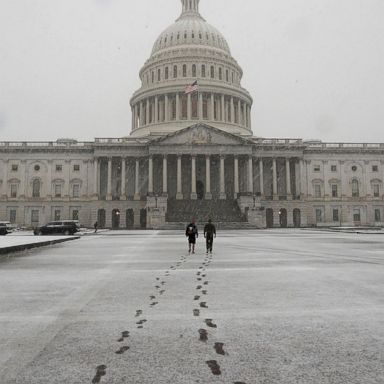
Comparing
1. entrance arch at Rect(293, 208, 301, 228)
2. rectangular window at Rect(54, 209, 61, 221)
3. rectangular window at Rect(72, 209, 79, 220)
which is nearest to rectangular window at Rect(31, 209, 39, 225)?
rectangular window at Rect(54, 209, 61, 221)

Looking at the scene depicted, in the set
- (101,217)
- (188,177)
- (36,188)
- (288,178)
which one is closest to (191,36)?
(188,177)

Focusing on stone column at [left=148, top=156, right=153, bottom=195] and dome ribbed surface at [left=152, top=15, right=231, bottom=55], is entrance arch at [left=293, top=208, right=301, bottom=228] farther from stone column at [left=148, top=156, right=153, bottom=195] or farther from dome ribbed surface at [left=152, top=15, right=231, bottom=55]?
dome ribbed surface at [left=152, top=15, right=231, bottom=55]

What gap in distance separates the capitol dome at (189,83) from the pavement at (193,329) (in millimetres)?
80816

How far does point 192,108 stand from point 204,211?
3310cm

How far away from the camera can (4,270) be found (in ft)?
45.8

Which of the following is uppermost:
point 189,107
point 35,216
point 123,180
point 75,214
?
point 189,107

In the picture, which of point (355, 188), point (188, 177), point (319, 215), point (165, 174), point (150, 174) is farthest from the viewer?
point (355, 188)

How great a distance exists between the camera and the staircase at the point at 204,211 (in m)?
68.2

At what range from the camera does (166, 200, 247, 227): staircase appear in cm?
6819

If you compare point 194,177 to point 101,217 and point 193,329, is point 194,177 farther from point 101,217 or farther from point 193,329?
point 193,329

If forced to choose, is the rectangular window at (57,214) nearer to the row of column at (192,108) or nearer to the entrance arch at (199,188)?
the entrance arch at (199,188)

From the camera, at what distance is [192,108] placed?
96188 mm

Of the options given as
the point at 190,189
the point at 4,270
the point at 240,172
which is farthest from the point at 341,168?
the point at 4,270

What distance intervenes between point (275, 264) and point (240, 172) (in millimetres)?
69834
